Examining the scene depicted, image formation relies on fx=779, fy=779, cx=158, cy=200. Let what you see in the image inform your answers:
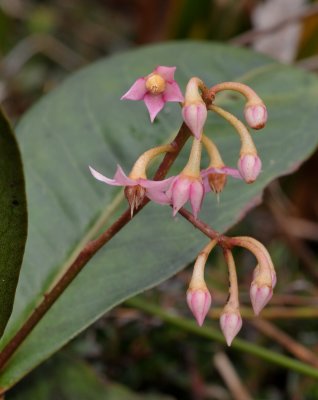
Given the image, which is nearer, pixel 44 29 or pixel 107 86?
pixel 107 86

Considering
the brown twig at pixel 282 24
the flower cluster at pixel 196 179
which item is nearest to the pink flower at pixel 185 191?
the flower cluster at pixel 196 179

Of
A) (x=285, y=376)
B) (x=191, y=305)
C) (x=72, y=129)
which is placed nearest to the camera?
(x=191, y=305)

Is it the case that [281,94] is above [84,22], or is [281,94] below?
above

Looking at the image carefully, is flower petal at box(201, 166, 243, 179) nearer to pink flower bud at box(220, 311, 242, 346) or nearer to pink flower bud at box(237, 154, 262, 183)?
pink flower bud at box(237, 154, 262, 183)

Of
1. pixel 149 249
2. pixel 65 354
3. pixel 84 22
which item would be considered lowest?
pixel 84 22

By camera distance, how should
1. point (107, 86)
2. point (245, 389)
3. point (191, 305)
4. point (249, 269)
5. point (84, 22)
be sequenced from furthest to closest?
point (84, 22)
point (249, 269)
point (245, 389)
point (107, 86)
point (191, 305)

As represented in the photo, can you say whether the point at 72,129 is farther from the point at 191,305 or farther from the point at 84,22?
the point at 84,22

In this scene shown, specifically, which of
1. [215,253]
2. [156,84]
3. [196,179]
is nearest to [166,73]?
[156,84]

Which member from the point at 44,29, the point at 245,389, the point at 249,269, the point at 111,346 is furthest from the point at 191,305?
the point at 44,29
